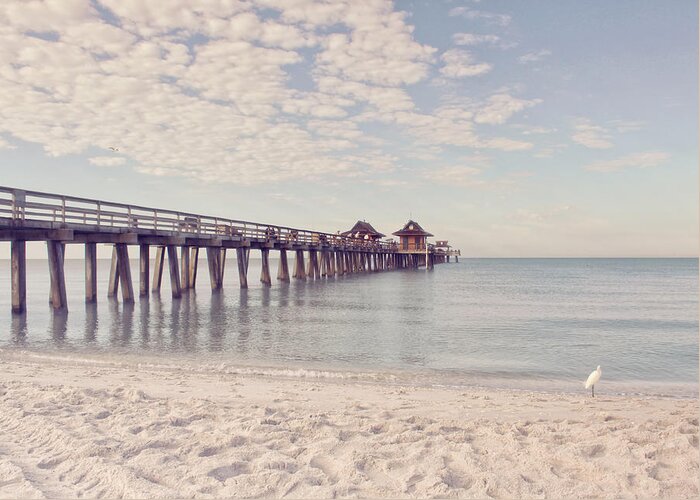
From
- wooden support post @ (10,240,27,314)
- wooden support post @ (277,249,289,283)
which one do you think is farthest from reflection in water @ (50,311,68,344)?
wooden support post @ (277,249,289,283)

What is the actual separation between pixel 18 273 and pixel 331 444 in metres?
15.5

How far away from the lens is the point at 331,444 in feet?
16.2

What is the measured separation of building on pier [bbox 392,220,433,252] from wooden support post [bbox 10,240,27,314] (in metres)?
61.4

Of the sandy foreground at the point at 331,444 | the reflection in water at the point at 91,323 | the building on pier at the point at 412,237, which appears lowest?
the reflection in water at the point at 91,323

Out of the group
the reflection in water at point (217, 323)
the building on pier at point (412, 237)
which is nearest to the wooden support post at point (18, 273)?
the reflection in water at point (217, 323)

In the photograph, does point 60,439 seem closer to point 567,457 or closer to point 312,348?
point 567,457

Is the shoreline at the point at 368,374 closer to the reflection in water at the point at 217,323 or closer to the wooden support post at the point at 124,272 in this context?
the reflection in water at the point at 217,323

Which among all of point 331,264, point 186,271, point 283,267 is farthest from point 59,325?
point 331,264

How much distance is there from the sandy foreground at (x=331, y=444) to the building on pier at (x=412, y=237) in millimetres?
68349

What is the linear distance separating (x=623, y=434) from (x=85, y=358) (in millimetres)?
9773

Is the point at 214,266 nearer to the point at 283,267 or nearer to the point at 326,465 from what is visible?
the point at 283,267

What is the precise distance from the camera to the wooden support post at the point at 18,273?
16359 mm

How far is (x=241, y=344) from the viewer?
1278 cm

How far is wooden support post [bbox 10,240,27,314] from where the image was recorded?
644 inches
